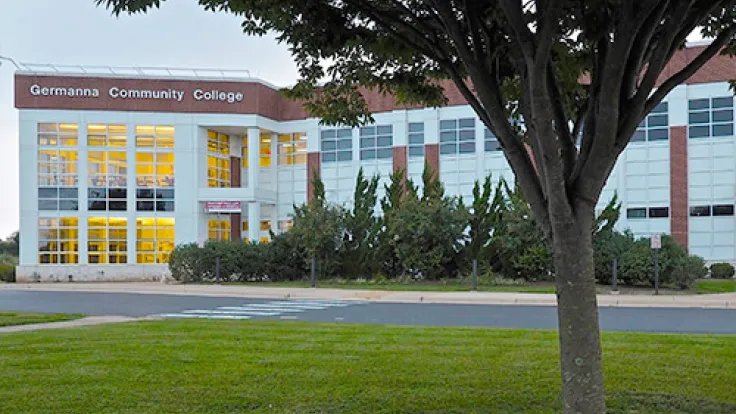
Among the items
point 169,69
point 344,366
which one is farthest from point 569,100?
point 169,69

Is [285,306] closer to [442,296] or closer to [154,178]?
[442,296]

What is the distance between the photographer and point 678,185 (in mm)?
32938

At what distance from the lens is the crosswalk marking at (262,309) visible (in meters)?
16.7

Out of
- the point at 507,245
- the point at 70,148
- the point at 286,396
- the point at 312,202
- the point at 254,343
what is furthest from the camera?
the point at 70,148

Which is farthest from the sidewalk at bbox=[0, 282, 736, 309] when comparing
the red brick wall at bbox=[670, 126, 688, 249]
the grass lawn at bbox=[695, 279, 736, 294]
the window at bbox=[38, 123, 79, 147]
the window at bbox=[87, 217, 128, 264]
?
the window at bbox=[38, 123, 79, 147]

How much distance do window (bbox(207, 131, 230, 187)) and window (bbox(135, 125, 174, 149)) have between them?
2131mm

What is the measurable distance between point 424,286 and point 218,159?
748 inches

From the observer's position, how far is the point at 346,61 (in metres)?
7.73

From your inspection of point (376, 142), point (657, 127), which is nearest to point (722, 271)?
point (657, 127)

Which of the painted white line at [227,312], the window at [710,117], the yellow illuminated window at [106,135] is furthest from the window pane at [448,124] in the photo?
the painted white line at [227,312]

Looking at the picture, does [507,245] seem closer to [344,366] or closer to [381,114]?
[381,114]

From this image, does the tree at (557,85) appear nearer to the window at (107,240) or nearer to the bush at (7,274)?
the window at (107,240)

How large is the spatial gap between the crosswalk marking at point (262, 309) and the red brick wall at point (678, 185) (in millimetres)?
18348

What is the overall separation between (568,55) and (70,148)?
1416 inches
